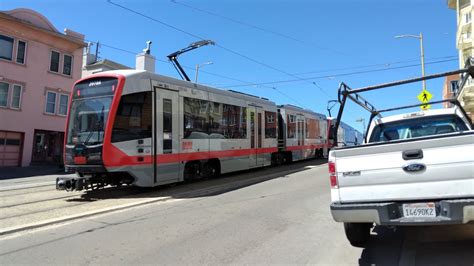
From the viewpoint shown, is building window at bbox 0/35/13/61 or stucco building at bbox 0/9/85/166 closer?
building window at bbox 0/35/13/61

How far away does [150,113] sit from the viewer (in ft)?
37.0

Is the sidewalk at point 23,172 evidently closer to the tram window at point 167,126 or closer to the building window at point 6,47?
the building window at point 6,47

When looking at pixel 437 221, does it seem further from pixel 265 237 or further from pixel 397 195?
pixel 265 237

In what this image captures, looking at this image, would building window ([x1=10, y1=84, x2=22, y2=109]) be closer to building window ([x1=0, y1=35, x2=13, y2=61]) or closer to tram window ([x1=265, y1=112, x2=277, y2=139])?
building window ([x1=0, y1=35, x2=13, y2=61])

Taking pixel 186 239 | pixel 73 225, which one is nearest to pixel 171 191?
pixel 73 225

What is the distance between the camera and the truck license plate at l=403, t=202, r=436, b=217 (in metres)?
4.71

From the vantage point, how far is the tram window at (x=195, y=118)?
12.9 meters

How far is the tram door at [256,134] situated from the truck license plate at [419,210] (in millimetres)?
12217

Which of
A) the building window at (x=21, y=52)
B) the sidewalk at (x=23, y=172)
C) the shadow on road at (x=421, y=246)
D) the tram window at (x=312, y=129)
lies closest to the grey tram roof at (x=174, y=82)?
the tram window at (x=312, y=129)

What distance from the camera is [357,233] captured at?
5.81m

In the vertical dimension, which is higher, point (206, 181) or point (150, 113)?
point (150, 113)

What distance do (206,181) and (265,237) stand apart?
7.73m

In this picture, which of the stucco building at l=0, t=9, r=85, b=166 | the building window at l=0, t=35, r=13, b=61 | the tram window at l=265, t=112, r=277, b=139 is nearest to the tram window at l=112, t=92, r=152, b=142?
the tram window at l=265, t=112, r=277, b=139

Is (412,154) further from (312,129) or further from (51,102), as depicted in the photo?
(51,102)
